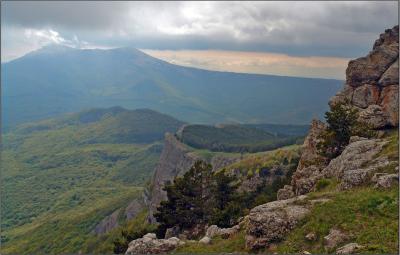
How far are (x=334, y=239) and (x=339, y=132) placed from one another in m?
38.5

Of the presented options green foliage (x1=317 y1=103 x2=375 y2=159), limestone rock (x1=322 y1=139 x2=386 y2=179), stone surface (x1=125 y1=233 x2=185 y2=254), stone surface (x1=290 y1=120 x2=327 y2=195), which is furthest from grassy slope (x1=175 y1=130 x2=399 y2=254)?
green foliage (x1=317 y1=103 x2=375 y2=159)

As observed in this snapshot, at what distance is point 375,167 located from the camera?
3900cm


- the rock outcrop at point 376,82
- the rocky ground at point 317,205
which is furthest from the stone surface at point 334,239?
the rock outcrop at point 376,82

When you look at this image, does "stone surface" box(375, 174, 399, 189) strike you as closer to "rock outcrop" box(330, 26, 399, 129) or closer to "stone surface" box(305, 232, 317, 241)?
"stone surface" box(305, 232, 317, 241)

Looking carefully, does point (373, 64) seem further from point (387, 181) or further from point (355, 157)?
point (387, 181)

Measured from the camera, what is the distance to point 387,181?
3478cm

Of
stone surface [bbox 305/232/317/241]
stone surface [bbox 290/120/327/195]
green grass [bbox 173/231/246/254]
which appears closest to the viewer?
stone surface [bbox 305/232/317/241]

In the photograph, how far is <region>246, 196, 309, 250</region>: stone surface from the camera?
3216 cm

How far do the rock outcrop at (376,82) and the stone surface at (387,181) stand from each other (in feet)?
113

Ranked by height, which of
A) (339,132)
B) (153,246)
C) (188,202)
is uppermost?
(339,132)

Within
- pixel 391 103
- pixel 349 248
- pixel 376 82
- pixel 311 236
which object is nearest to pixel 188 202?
pixel 311 236

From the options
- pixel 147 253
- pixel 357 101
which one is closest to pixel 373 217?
pixel 147 253

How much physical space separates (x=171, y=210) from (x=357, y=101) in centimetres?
4122

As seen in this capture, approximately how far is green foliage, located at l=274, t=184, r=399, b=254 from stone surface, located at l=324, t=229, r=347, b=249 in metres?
0.36
